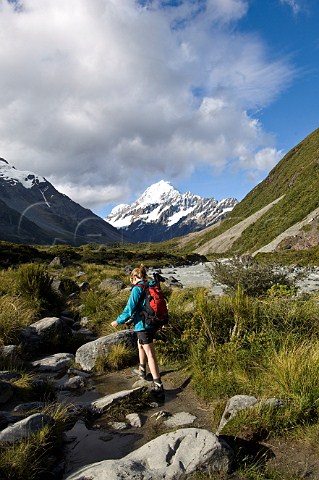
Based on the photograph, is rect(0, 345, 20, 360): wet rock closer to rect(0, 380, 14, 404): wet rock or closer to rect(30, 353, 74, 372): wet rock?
rect(30, 353, 74, 372): wet rock

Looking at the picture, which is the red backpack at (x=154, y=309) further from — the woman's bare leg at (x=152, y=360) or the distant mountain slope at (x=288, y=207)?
the distant mountain slope at (x=288, y=207)

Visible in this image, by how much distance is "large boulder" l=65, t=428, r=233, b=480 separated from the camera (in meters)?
3.85

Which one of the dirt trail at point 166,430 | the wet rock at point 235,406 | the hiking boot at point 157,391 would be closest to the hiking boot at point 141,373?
the dirt trail at point 166,430

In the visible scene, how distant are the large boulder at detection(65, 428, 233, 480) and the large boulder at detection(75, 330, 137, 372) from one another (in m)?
3.91

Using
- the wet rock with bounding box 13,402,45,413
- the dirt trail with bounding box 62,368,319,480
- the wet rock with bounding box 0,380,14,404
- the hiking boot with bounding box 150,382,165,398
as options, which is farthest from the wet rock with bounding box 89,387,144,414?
the wet rock with bounding box 0,380,14,404

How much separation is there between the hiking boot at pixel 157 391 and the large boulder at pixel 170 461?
1.92m

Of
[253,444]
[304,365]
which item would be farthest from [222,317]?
[253,444]

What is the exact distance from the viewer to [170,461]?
13.4ft

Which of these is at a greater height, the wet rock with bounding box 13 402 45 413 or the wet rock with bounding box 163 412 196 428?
the wet rock with bounding box 13 402 45 413

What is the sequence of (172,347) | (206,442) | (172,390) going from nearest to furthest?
(206,442), (172,390), (172,347)

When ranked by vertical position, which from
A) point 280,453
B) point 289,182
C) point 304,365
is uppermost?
point 289,182

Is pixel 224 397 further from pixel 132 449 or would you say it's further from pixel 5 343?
pixel 5 343

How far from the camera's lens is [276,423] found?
4723mm

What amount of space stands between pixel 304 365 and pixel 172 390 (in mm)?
2577
